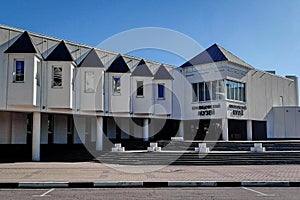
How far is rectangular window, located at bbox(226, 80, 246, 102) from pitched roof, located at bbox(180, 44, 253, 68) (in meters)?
1.86

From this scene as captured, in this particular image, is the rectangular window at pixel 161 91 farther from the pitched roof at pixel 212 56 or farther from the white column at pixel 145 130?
the pitched roof at pixel 212 56

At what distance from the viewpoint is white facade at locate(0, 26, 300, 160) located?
2095 centimetres

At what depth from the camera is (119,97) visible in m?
26.5

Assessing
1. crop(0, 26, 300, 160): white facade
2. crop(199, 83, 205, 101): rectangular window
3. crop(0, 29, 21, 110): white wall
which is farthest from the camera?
crop(199, 83, 205, 101): rectangular window

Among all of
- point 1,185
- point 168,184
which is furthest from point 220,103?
point 1,185

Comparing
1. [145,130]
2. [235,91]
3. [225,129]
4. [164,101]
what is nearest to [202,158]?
[225,129]

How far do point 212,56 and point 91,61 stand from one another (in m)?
11.2

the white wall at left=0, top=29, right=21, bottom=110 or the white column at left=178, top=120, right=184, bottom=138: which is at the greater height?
the white wall at left=0, top=29, right=21, bottom=110

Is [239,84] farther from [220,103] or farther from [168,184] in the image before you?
[168,184]

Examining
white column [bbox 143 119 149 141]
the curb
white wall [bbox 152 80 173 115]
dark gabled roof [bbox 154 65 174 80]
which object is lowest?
the curb

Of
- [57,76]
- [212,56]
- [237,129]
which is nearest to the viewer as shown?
[57,76]

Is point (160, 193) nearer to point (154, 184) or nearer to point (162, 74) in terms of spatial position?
point (154, 184)

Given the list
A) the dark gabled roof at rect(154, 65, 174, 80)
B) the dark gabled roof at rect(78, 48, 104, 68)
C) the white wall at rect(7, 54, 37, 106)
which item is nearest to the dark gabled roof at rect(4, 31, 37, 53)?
the white wall at rect(7, 54, 37, 106)

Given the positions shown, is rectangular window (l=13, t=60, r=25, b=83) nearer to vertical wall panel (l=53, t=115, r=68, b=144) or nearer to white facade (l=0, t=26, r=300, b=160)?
white facade (l=0, t=26, r=300, b=160)
